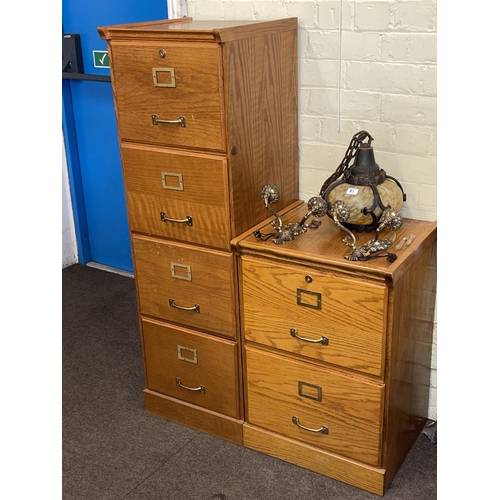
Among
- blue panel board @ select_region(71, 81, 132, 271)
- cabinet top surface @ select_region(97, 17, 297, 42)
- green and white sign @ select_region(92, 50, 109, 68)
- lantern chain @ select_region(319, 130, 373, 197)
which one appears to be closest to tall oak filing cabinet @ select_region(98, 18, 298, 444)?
cabinet top surface @ select_region(97, 17, 297, 42)

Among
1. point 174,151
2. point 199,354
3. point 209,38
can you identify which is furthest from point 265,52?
point 199,354

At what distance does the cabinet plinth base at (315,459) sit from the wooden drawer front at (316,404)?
0.02 m

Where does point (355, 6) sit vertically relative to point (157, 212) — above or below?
above

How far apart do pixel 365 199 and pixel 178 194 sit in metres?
0.59

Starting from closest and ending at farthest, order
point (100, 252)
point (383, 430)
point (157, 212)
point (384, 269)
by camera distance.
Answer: point (384, 269) < point (383, 430) < point (157, 212) < point (100, 252)

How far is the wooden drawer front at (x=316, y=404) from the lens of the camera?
6.08ft

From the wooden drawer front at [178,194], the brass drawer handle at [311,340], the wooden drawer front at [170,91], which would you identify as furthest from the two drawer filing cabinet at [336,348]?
the wooden drawer front at [170,91]

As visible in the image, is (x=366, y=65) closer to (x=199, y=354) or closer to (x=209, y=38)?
(x=209, y=38)


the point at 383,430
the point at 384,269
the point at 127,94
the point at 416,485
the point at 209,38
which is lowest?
the point at 416,485

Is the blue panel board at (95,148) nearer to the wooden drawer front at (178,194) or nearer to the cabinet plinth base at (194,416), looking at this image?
the wooden drawer front at (178,194)

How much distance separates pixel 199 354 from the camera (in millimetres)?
2146

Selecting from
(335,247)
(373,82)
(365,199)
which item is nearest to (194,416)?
(335,247)

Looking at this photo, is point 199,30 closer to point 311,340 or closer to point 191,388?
point 311,340

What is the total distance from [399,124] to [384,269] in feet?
1.86
